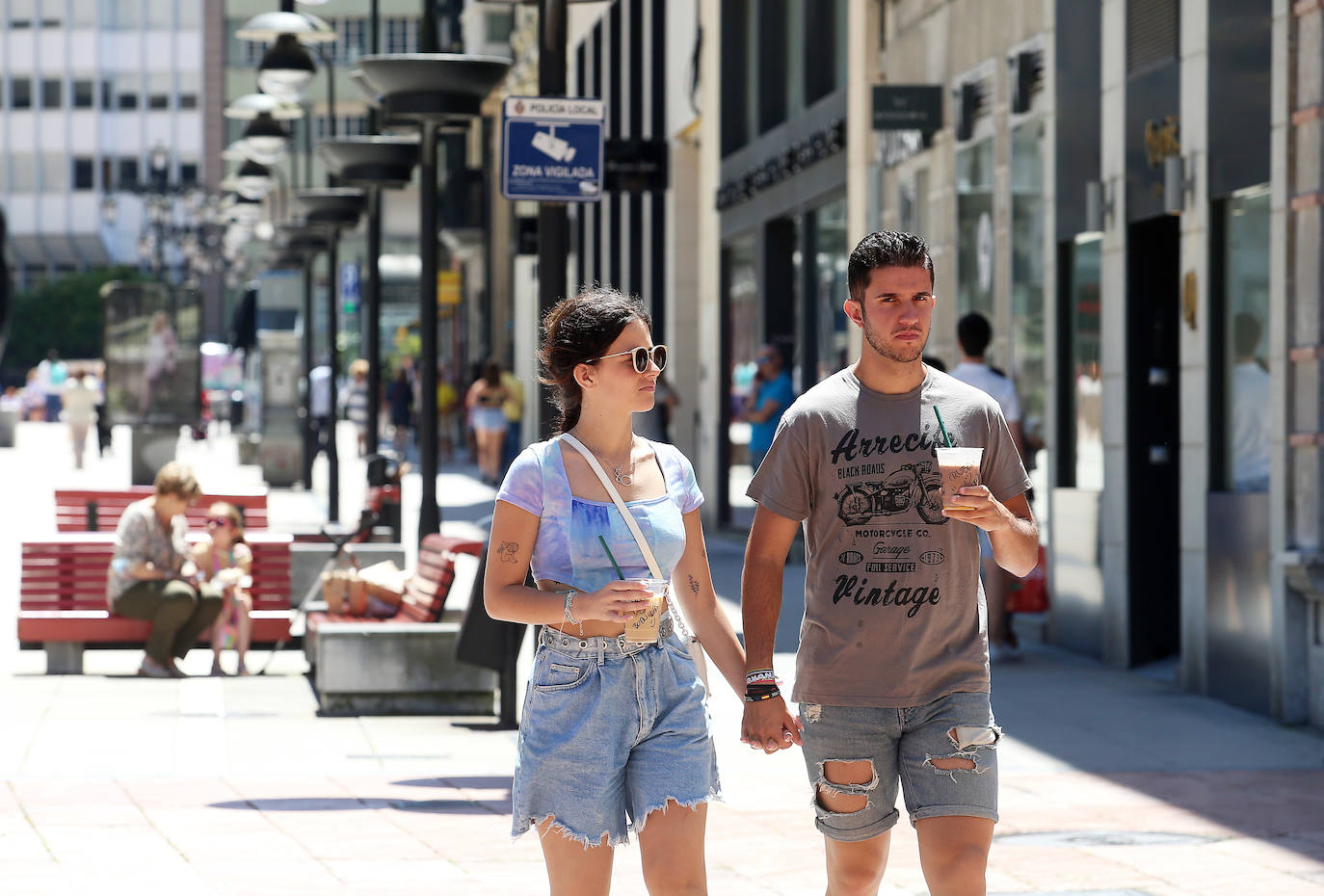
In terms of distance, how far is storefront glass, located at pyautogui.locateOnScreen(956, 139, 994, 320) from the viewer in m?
14.6

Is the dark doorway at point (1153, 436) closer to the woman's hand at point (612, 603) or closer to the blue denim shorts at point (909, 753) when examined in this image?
the blue denim shorts at point (909, 753)

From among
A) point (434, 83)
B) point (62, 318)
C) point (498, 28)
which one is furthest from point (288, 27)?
point (62, 318)

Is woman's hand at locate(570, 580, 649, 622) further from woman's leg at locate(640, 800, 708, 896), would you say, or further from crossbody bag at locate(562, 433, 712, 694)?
woman's leg at locate(640, 800, 708, 896)

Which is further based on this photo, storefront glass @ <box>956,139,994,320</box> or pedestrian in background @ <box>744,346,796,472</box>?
pedestrian in background @ <box>744,346,796,472</box>

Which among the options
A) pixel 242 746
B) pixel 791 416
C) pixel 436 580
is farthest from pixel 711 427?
pixel 791 416

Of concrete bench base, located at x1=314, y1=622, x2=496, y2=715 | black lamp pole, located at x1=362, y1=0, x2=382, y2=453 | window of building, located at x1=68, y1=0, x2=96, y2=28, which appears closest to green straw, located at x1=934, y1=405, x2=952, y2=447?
concrete bench base, located at x1=314, y1=622, x2=496, y2=715

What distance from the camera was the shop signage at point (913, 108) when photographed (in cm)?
1548

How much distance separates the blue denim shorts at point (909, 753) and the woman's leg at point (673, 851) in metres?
0.34

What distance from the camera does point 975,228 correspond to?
1488 centimetres

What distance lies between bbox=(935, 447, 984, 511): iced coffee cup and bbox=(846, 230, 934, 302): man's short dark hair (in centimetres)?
46

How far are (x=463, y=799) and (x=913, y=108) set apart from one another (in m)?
8.50

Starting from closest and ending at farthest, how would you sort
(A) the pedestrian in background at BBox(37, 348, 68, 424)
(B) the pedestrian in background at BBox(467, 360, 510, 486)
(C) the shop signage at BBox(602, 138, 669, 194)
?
(C) the shop signage at BBox(602, 138, 669, 194), (B) the pedestrian in background at BBox(467, 360, 510, 486), (A) the pedestrian in background at BBox(37, 348, 68, 424)

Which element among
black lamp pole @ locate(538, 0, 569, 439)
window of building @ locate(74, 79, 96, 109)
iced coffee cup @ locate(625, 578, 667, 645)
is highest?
window of building @ locate(74, 79, 96, 109)

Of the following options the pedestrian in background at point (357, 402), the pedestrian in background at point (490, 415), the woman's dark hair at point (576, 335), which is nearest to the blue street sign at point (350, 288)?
the pedestrian in background at point (357, 402)
